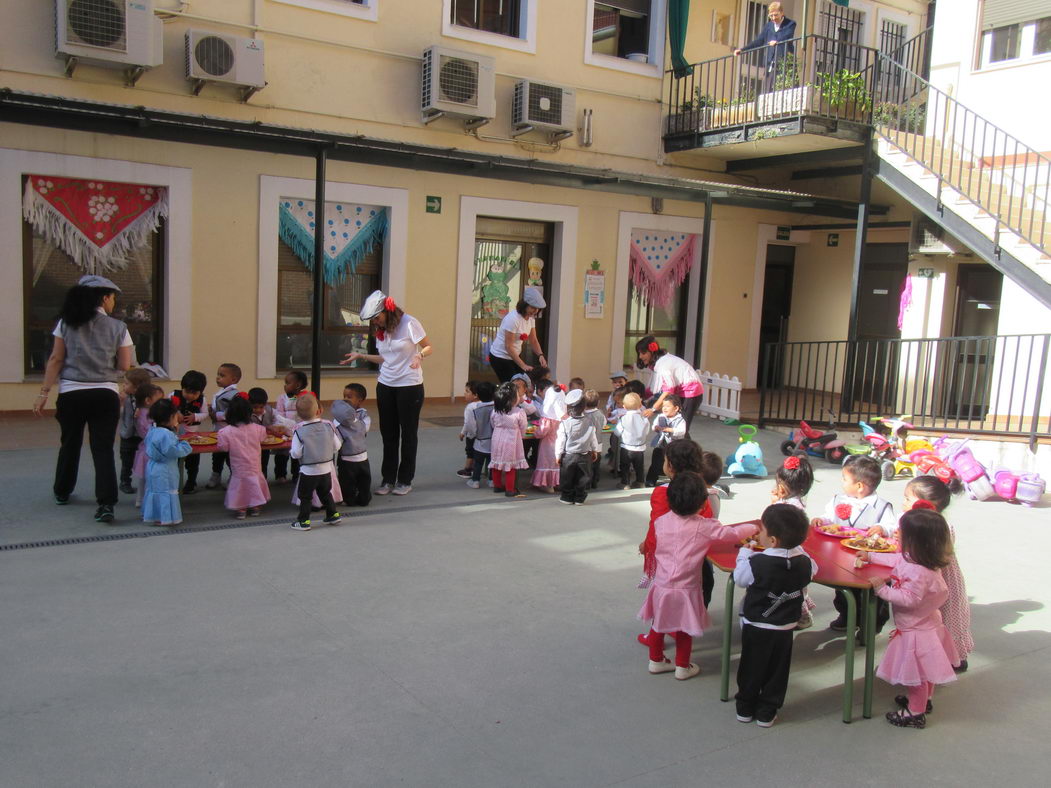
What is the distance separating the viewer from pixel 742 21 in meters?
14.3

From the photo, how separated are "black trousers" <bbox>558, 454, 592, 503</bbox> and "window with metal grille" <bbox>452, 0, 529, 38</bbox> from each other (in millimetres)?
7056

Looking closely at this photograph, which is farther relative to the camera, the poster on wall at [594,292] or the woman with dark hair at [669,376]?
the poster on wall at [594,292]

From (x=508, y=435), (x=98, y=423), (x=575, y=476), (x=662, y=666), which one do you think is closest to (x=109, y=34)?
(x=98, y=423)

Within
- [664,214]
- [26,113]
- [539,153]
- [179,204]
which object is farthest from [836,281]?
[26,113]

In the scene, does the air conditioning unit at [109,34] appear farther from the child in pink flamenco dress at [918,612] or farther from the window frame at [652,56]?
the child in pink flamenco dress at [918,612]

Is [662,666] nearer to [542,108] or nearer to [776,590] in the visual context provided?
[776,590]

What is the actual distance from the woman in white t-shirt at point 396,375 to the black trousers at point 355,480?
0.43m

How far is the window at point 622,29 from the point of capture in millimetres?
13366

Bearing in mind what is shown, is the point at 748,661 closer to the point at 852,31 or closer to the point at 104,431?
the point at 104,431

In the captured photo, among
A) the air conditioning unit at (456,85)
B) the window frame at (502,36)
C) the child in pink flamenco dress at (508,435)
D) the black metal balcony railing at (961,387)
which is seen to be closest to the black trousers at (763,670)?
the child in pink flamenco dress at (508,435)

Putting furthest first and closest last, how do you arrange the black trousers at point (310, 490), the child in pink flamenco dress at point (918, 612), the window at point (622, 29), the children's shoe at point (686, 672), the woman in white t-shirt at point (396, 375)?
the window at point (622, 29), the woman in white t-shirt at point (396, 375), the black trousers at point (310, 490), the children's shoe at point (686, 672), the child in pink flamenco dress at point (918, 612)

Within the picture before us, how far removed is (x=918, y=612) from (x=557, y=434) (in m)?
4.08

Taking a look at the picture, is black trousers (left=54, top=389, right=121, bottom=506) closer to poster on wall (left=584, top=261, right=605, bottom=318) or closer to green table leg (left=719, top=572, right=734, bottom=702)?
green table leg (left=719, top=572, right=734, bottom=702)

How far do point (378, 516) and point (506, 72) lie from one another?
24.4 ft
